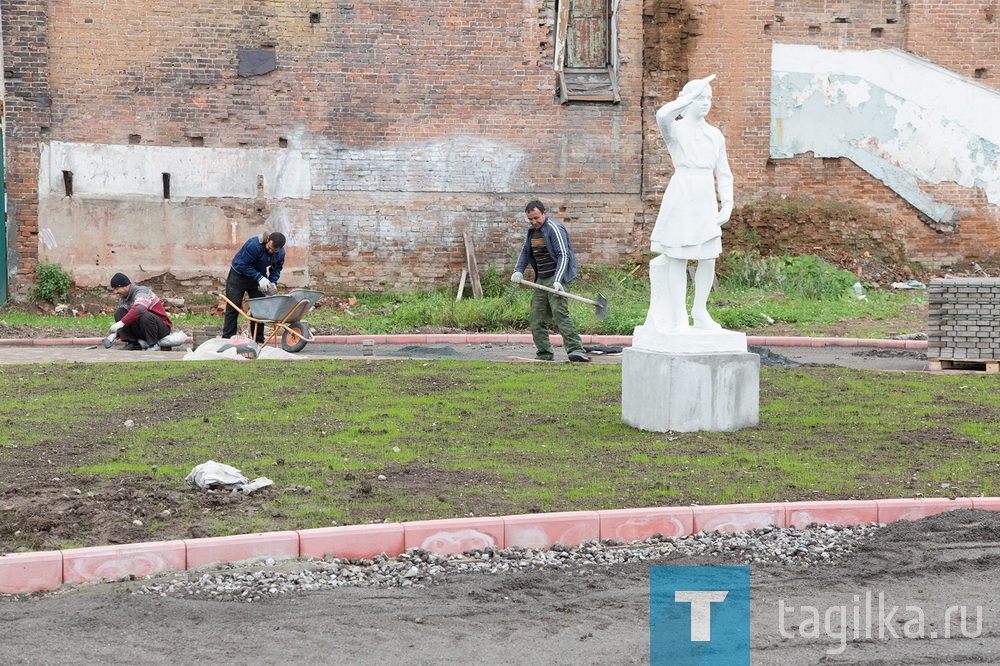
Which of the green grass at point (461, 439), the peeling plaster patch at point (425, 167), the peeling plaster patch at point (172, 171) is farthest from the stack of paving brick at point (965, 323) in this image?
the peeling plaster patch at point (172, 171)

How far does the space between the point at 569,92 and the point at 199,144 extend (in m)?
6.28

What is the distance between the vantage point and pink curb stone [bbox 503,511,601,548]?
5.98 meters

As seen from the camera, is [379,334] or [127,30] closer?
[379,334]

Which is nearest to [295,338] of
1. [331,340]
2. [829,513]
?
[331,340]

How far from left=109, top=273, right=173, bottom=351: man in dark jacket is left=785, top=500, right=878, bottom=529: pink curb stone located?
936 centimetres

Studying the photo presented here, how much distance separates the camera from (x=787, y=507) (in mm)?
6434

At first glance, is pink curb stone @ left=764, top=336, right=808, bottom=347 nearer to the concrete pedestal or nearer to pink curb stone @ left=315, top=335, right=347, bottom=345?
pink curb stone @ left=315, top=335, right=347, bottom=345

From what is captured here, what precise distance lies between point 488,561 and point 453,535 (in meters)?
0.23

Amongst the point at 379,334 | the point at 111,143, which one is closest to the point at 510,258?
the point at 379,334

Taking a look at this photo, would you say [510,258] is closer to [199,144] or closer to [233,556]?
[199,144]

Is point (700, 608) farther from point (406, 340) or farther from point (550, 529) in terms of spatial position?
point (406, 340)

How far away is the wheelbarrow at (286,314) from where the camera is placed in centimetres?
1291

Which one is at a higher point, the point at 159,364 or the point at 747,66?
the point at 747,66

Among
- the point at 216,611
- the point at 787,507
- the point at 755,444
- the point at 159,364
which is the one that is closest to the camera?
the point at 216,611
